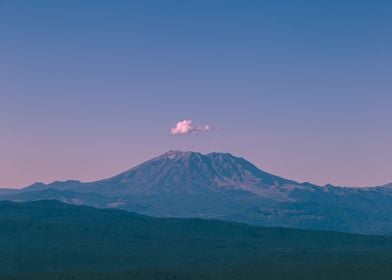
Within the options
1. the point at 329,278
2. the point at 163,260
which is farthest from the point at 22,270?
the point at 329,278

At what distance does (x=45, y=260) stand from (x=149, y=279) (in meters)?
59.1

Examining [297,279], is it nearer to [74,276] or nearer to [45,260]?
[74,276]

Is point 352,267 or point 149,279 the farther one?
point 352,267

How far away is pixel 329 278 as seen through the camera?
148 metres

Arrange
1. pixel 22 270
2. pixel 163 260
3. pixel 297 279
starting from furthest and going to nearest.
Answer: pixel 163 260 → pixel 22 270 → pixel 297 279

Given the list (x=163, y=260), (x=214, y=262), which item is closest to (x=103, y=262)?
(x=163, y=260)

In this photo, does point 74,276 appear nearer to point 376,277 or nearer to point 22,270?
point 22,270

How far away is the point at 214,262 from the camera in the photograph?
185 m

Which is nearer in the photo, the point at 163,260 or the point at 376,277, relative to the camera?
the point at 376,277

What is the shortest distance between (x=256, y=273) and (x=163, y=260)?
45161 mm

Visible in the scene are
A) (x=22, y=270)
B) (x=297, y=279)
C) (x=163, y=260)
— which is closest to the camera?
(x=297, y=279)

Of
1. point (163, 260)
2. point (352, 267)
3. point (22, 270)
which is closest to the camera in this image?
point (352, 267)

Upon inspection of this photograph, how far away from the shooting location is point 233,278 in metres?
147

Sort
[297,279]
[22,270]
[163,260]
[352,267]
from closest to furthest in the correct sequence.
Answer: [297,279]
[352,267]
[22,270]
[163,260]
